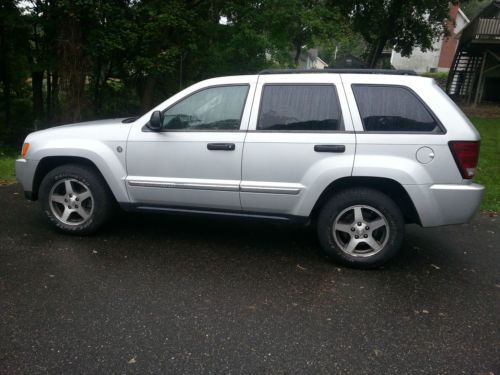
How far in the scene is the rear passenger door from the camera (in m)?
4.06

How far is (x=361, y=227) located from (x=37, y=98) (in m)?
15.5

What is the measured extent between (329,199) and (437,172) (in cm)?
96

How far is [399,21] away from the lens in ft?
89.0

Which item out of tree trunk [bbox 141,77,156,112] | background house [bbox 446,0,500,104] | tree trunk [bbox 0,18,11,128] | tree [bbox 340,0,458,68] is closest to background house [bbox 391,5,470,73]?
background house [bbox 446,0,500,104]

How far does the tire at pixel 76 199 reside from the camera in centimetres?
470

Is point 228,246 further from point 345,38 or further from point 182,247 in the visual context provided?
point 345,38

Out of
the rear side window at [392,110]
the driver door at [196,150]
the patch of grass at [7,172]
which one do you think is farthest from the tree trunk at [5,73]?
the rear side window at [392,110]

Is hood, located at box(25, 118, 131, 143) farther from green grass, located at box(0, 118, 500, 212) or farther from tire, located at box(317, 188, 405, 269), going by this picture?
green grass, located at box(0, 118, 500, 212)

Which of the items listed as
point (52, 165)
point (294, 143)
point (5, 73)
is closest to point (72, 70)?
point (5, 73)

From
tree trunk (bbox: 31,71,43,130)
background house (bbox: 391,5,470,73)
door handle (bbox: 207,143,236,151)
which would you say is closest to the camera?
door handle (bbox: 207,143,236,151)

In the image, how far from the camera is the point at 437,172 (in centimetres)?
390

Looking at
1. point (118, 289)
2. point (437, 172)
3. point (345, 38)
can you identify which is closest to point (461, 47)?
point (345, 38)

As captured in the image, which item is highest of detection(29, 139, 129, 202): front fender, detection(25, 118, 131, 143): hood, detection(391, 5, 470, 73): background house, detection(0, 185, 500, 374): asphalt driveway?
detection(391, 5, 470, 73): background house

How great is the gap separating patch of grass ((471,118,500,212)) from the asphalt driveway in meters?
2.07
